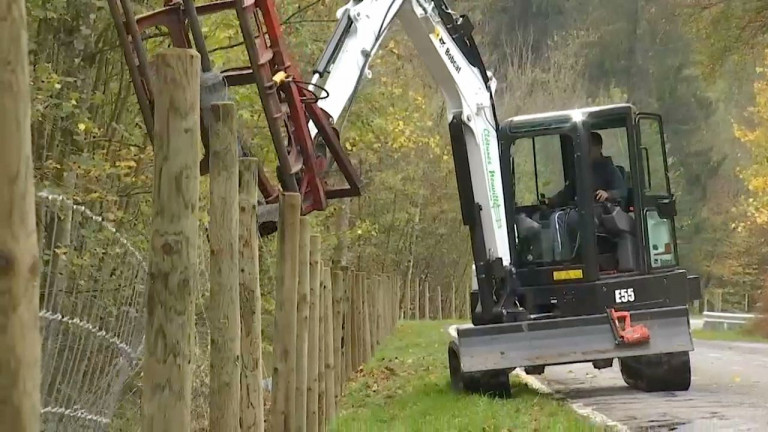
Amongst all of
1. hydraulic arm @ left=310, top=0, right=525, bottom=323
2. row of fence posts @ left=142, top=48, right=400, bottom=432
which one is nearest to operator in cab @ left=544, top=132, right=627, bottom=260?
hydraulic arm @ left=310, top=0, right=525, bottom=323

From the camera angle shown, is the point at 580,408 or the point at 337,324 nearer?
the point at 580,408

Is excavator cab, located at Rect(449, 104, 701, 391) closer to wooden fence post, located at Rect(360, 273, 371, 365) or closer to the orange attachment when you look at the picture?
the orange attachment

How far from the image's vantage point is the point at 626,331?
1030 centimetres

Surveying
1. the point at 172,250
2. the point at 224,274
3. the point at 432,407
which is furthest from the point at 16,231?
the point at 432,407

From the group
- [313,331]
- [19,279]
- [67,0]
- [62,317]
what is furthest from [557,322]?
[19,279]

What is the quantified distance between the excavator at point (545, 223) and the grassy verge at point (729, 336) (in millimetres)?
12372

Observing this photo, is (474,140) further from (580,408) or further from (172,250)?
(172,250)

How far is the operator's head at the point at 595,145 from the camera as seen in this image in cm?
1138

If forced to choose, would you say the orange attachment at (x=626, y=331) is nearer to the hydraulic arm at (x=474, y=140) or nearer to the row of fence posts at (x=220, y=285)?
the hydraulic arm at (x=474, y=140)

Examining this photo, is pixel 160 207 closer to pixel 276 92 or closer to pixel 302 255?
pixel 302 255

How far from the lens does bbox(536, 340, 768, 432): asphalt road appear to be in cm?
864

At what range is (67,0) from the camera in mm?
8336

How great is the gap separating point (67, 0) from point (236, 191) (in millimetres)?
4563

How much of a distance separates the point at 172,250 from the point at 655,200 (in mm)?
8859
